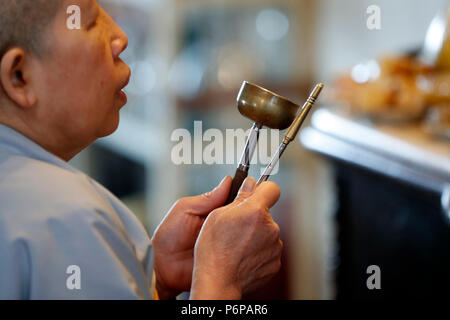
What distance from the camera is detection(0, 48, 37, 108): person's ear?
19.6 inches

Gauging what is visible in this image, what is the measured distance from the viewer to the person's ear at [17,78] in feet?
1.63

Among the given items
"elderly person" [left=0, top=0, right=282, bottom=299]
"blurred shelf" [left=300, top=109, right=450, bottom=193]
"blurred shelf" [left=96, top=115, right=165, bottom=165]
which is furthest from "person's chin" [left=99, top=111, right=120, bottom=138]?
"blurred shelf" [left=96, top=115, right=165, bottom=165]

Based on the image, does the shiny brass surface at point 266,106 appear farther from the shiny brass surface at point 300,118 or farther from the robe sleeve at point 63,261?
the robe sleeve at point 63,261

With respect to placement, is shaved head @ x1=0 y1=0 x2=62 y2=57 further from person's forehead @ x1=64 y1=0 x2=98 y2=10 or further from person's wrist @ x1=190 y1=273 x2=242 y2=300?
person's wrist @ x1=190 y1=273 x2=242 y2=300

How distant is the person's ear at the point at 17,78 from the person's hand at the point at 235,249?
21 centimetres

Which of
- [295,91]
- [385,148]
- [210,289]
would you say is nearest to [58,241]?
[210,289]

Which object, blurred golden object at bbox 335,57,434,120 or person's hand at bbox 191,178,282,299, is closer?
person's hand at bbox 191,178,282,299

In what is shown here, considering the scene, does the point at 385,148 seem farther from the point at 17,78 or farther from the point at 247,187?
the point at 17,78

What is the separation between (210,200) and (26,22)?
266 millimetres

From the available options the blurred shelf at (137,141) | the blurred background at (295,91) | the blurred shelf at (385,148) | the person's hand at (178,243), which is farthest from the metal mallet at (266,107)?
the blurred shelf at (137,141)

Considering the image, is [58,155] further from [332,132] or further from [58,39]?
[332,132]

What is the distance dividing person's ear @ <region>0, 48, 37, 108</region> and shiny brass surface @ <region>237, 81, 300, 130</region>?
0.21m

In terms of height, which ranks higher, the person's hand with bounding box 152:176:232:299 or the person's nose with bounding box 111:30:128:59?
the person's nose with bounding box 111:30:128:59
